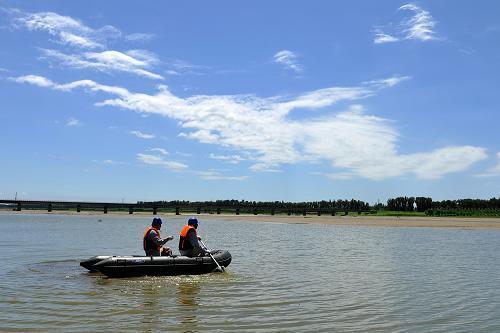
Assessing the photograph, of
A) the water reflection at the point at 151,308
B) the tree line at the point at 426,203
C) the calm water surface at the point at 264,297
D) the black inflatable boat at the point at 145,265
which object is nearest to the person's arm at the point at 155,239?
the black inflatable boat at the point at 145,265

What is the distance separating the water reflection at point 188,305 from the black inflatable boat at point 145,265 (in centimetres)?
123

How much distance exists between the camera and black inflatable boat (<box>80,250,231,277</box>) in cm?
1560

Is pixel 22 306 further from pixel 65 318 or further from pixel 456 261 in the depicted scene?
pixel 456 261

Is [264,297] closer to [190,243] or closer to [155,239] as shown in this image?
[190,243]

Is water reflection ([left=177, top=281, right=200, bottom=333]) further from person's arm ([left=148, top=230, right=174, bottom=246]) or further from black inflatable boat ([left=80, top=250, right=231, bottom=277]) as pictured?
person's arm ([left=148, top=230, right=174, bottom=246])

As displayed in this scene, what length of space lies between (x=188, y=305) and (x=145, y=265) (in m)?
4.82

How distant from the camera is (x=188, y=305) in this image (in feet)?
37.5

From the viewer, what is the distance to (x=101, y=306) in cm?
1109

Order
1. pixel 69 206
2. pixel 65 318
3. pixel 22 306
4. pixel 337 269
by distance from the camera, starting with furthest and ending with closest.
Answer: pixel 69 206 < pixel 337 269 < pixel 22 306 < pixel 65 318

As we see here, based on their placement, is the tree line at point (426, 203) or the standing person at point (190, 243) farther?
the tree line at point (426, 203)

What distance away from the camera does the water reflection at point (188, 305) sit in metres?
9.40

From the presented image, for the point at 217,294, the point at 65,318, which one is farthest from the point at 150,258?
the point at 65,318

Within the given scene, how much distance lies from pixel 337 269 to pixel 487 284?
5.14 metres

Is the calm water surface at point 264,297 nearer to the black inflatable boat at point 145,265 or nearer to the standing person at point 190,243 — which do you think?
the black inflatable boat at point 145,265
